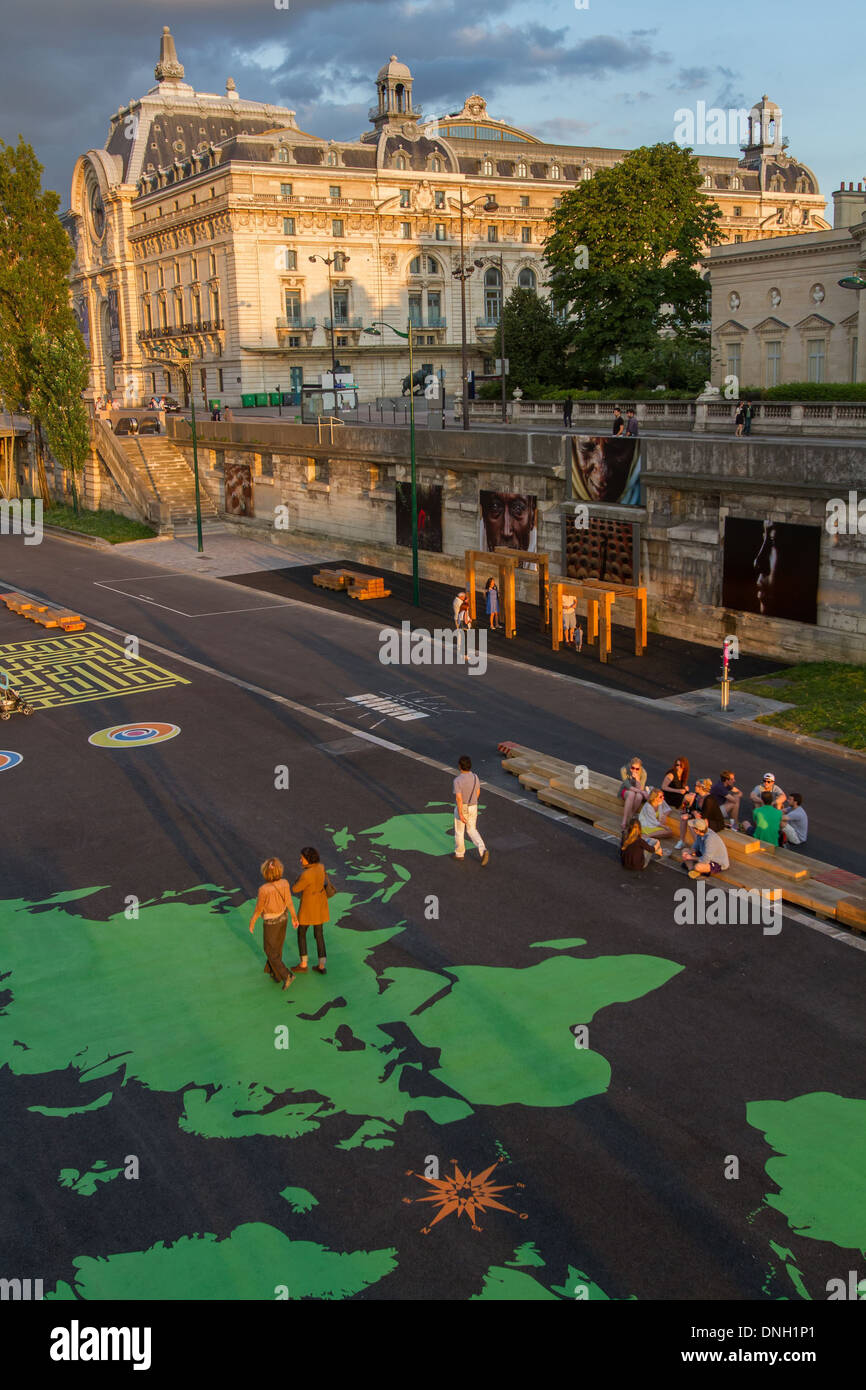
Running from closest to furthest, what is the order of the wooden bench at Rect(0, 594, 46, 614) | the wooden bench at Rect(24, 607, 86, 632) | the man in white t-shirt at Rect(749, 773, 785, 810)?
the man in white t-shirt at Rect(749, 773, 785, 810) < the wooden bench at Rect(24, 607, 86, 632) < the wooden bench at Rect(0, 594, 46, 614)

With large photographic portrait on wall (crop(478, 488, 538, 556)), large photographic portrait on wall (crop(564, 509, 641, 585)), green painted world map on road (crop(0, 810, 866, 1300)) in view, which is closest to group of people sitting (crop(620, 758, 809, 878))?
green painted world map on road (crop(0, 810, 866, 1300))

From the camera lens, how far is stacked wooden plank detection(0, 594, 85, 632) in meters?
35.9

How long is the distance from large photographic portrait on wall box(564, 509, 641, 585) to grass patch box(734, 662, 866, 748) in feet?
22.3

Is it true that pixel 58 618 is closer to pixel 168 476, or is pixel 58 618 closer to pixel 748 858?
pixel 168 476

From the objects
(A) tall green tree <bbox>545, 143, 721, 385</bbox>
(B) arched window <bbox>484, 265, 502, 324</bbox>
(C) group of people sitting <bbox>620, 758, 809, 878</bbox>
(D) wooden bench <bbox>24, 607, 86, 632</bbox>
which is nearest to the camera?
(C) group of people sitting <bbox>620, 758, 809, 878</bbox>

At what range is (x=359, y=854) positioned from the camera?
17.9m

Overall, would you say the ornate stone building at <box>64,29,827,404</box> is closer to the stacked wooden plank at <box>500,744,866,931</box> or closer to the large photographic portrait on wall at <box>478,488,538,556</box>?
the large photographic portrait on wall at <box>478,488,538,556</box>

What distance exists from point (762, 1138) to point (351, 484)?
126ft

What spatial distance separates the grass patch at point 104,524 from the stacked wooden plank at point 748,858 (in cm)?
3803

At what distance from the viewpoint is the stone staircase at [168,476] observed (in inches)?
2238

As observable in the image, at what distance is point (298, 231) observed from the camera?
292 feet

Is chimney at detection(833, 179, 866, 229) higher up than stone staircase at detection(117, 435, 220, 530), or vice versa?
chimney at detection(833, 179, 866, 229)
